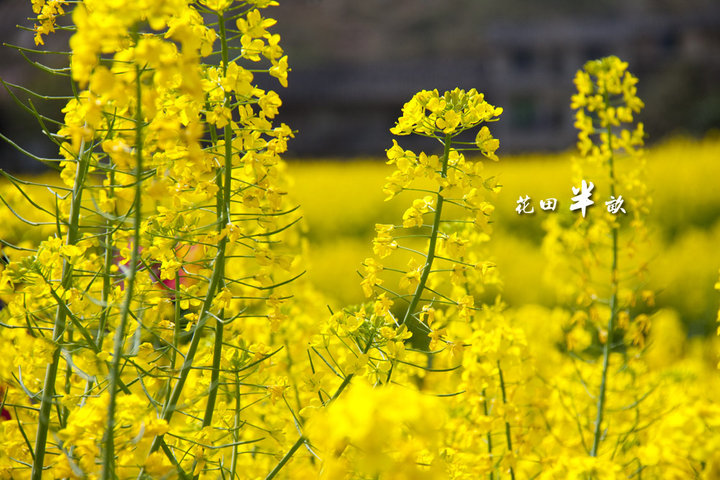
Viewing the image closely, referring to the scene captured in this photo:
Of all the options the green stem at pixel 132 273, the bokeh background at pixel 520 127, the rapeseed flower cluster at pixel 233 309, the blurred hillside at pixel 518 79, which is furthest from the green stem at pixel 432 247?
the blurred hillside at pixel 518 79

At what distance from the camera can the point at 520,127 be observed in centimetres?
1278

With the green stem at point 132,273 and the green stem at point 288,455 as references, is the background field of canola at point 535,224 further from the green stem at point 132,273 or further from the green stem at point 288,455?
the green stem at point 132,273

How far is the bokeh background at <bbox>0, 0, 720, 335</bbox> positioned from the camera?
4.46 meters

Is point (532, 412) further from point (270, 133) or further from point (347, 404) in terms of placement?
point (347, 404)

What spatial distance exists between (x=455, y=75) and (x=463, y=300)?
12311 mm

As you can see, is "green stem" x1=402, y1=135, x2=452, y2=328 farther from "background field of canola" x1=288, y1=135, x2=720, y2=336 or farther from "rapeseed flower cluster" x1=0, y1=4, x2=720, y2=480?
"background field of canola" x1=288, y1=135, x2=720, y2=336

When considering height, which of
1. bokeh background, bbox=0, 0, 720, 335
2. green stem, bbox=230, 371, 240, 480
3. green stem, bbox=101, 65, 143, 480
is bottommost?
green stem, bbox=230, 371, 240, 480

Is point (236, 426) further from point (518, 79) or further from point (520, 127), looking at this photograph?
point (518, 79)

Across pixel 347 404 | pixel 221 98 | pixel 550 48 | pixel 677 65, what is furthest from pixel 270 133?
pixel 550 48

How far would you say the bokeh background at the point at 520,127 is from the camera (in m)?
4.46

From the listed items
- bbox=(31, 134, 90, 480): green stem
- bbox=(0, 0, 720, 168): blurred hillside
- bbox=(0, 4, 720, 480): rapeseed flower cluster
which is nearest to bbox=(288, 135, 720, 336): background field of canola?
bbox=(0, 4, 720, 480): rapeseed flower cluster

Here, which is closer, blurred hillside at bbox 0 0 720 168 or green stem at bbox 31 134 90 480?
green stem at bbox 31 134 90 480

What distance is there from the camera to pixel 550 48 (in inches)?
519

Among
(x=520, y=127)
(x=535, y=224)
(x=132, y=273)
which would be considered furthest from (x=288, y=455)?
(x=520, y=127)
